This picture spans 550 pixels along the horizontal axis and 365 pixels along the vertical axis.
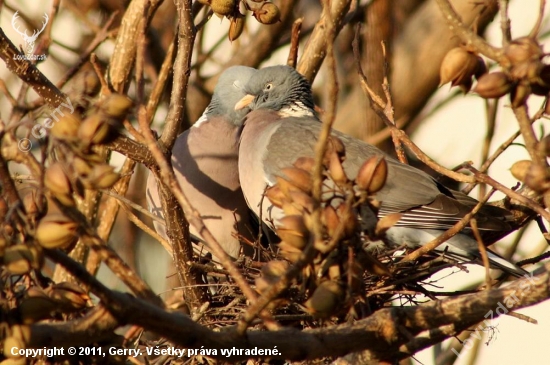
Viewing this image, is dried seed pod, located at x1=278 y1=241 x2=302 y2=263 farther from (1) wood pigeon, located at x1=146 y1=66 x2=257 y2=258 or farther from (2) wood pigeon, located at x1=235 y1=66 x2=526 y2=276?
(1) wood pigeon, located at x1=146 y1=66 x2=257 y2=258

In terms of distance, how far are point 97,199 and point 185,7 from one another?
184cm

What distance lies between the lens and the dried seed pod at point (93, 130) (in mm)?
1560

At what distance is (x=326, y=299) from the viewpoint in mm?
1665

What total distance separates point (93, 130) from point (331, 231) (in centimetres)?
54

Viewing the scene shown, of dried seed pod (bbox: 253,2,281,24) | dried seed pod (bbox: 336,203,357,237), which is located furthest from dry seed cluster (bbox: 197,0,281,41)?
dried seed pod (bbox: 336,203,357,237)

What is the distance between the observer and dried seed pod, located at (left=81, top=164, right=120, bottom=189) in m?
1.55

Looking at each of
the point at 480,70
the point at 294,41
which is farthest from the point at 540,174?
the point at 294,41

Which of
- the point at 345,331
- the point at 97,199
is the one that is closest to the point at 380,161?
the point at 345,331

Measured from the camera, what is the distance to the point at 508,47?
158cm

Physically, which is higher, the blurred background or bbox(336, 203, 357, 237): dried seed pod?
the blurred background

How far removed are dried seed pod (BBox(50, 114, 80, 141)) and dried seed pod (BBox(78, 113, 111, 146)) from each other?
28mm

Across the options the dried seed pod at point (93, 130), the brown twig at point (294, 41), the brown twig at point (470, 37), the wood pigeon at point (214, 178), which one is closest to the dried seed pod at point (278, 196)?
the dried seed pod at point (93, 130)

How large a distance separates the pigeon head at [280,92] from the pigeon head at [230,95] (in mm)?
39

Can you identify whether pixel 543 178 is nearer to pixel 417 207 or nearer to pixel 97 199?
pixel 417 207
